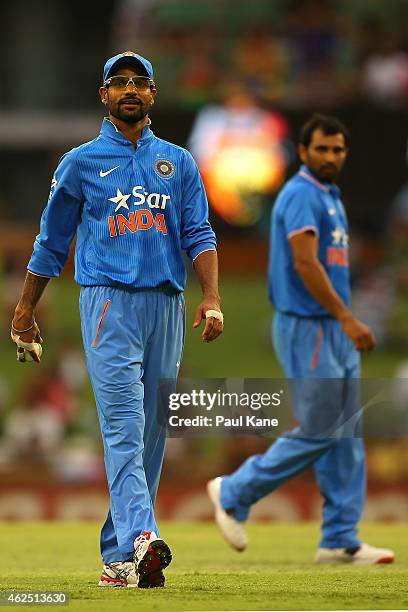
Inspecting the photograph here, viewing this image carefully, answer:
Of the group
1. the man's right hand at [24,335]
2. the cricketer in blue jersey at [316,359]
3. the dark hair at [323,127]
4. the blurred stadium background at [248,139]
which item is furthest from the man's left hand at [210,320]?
the blurred stadium background at [248,139]

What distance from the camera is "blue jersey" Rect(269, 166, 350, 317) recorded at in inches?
332

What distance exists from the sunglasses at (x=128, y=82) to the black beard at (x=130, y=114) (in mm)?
82

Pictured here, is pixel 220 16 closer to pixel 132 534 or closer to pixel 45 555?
pixel 45 555

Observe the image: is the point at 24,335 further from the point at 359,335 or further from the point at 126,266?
the point at 359,335

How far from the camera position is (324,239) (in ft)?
27.8

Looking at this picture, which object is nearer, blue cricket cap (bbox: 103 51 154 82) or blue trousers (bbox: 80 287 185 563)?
blue trousers (bbox: 80 287 185 563)

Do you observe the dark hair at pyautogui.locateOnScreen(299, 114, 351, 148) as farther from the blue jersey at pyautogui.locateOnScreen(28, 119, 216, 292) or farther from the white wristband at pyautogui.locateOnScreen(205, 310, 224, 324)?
the white wristband at pyautogui.locateOnScreen(205, 310, 224, 324)

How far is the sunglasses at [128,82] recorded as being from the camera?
21.3 ft

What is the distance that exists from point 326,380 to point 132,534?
2438 mm

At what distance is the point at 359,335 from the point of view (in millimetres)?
7926

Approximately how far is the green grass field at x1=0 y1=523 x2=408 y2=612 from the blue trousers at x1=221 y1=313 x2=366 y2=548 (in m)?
0.32

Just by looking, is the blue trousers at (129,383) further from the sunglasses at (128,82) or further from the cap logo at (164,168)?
the sunglasses at (128,82)

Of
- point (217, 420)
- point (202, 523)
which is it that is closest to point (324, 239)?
point (217, 420)

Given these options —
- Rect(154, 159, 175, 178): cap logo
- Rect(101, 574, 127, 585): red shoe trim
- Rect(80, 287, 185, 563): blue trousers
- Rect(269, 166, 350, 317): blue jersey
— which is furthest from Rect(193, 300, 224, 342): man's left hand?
Rect(269, 166, 350, 317): blue jersey
